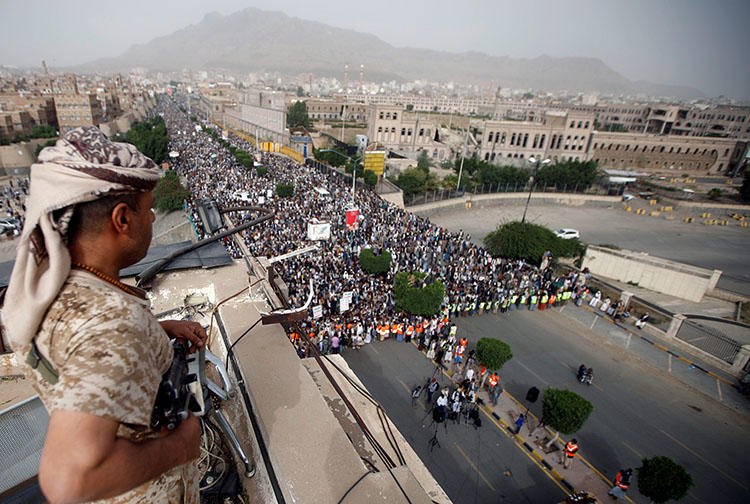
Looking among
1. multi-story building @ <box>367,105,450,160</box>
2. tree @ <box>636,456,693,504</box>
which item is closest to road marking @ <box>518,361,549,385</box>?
tree @ <box>636,456,693,504</box>

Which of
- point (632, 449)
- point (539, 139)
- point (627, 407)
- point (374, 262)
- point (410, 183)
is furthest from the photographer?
point (539, 139)

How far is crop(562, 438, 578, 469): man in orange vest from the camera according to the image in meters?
9.16

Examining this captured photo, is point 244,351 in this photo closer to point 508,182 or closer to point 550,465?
point 550,465

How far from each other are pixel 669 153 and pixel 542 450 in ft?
236

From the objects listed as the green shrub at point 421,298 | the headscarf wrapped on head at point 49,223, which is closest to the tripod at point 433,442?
the green shrub at point 421,298

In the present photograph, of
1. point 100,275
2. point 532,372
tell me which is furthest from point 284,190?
point 100,275

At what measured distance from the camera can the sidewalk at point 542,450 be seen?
890 cm

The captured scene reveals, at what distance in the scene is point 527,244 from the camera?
20469 mm

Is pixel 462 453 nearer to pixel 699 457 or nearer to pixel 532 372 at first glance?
pixel 532 372

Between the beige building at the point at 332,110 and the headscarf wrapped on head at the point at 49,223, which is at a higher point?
the headscarf wrapped on head at the point at 49,223

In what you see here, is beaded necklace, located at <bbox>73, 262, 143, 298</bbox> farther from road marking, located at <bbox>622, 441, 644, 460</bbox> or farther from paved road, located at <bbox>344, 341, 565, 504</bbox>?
road marking, located at <bbox>622, 441, 644, 460</bbox>

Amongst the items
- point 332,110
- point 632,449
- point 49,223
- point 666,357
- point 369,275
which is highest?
point 49,223

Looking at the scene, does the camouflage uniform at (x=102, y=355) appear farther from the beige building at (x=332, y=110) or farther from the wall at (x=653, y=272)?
the beige building at (x=332, y=110)

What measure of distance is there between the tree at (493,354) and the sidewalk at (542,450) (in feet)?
3.38
